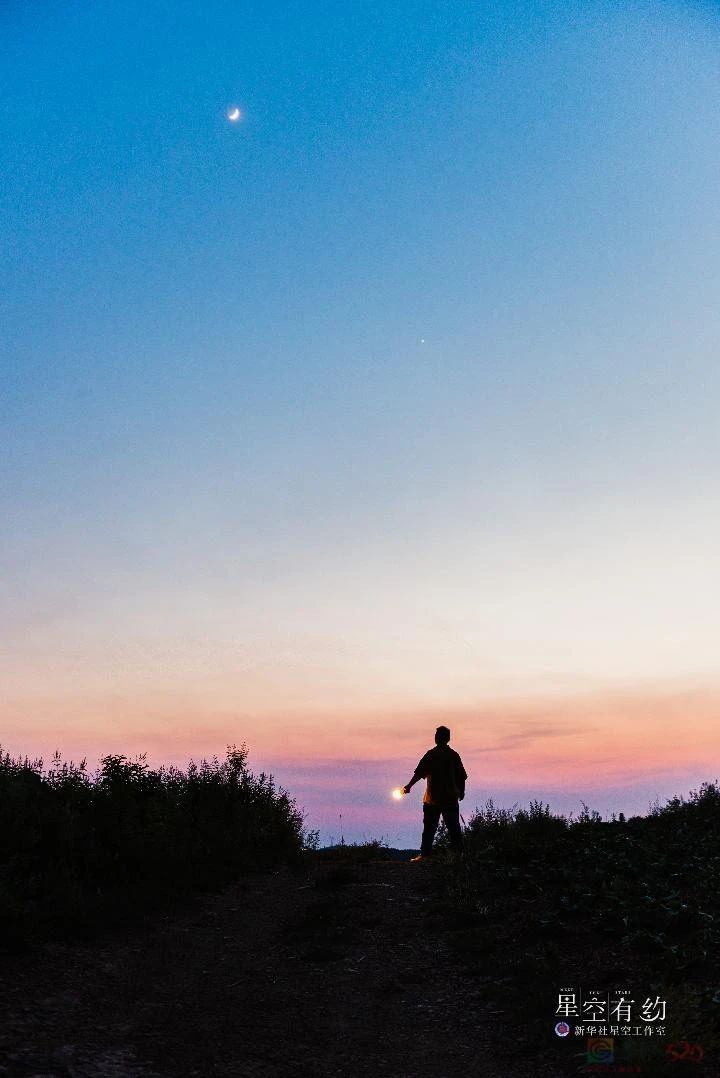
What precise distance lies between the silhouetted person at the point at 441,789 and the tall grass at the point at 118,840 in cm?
294

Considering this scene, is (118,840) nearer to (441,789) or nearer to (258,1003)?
(258,1003)

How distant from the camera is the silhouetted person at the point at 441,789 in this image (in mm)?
18141

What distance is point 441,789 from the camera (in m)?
18.2

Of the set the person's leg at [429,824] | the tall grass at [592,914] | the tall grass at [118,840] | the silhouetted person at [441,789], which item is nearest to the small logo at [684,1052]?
the tall grass at [592,914]

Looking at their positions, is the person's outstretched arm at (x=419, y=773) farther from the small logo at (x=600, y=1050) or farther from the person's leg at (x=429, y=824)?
the small logo at (x=600, y=1050)

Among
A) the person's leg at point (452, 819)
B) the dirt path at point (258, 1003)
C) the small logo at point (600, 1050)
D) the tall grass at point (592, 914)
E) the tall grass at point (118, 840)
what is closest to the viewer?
the small logo at point (600, 1050)

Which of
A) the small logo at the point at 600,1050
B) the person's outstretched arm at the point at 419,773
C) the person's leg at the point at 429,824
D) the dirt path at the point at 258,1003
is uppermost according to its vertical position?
the person's outstretched arm at the point at 419,773

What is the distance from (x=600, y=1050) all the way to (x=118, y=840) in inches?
330

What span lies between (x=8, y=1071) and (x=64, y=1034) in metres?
1.10

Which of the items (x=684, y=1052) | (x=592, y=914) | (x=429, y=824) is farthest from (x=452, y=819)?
(x=684, y=1052)

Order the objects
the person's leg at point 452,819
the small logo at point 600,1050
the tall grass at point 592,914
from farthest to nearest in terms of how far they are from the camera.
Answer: the person's leg at point 452,819 < the tall grass at point 592,914 < the small logo at point 600,1050

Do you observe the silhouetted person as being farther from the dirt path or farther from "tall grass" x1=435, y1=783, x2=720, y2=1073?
the dirt path

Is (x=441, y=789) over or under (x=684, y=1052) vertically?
over

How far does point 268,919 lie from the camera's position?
1227 centimetres
